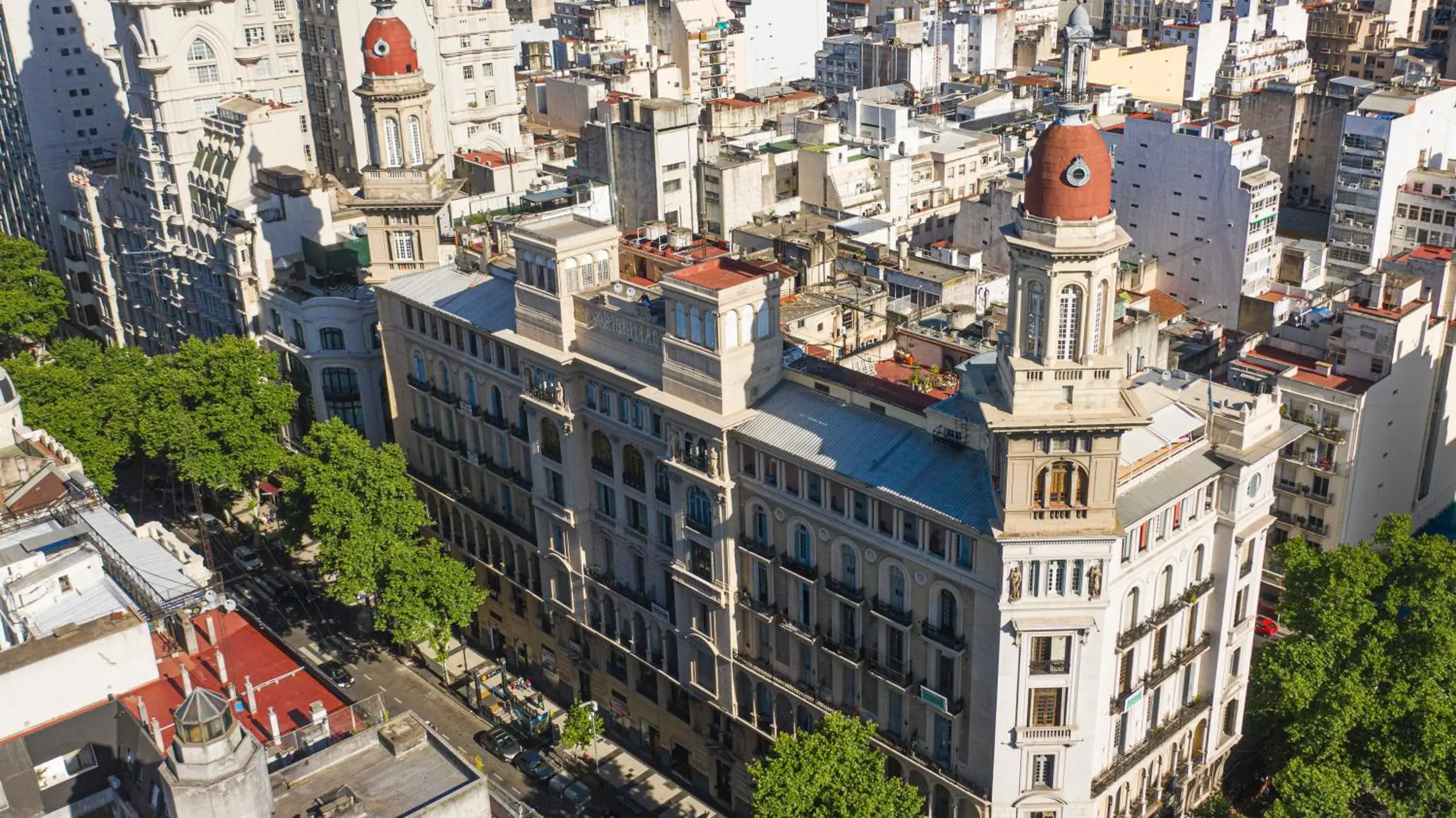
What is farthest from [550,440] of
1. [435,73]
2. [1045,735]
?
[435,73]

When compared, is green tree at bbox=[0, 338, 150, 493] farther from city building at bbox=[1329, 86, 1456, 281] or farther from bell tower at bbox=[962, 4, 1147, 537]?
city building at bbox=[1329, 86, 1456, 281]

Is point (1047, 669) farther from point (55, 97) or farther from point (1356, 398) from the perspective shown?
point (55, 97)

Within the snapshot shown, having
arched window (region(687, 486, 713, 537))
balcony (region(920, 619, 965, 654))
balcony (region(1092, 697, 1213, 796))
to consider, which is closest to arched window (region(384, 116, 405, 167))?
arched window (region(687, 486, 713, 537))

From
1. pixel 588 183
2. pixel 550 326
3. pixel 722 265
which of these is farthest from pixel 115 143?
pixel 722 265

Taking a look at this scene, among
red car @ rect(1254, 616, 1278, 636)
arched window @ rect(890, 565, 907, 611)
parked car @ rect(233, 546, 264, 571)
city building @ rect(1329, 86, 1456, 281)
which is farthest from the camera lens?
city building @ rect(1329, 86, 1456, 281)

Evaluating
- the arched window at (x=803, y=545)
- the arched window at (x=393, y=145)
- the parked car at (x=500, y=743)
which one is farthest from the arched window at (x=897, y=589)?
the arched window at (x=393, y=145)

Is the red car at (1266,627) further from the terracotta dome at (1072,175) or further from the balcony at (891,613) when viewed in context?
the terracotta dome at (1072,175)

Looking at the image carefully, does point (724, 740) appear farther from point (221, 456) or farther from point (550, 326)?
point (221, 456)
